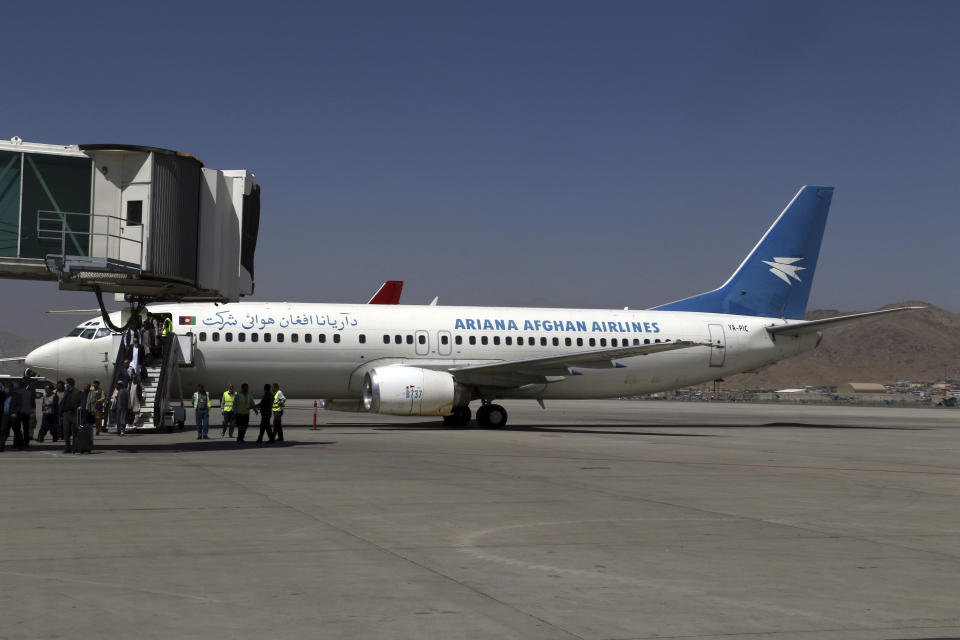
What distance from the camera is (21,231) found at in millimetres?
18484

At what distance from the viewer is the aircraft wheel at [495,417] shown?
29344 millimetres

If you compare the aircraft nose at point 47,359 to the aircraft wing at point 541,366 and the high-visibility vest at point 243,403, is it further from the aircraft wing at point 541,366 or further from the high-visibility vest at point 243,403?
the aircraft wing at point 541,366

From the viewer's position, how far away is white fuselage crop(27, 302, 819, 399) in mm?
27297


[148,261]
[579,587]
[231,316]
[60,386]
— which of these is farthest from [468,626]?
[231,316]

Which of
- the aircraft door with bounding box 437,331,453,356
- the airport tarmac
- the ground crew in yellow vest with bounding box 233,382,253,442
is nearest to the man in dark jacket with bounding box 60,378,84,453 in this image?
the airport tarmac

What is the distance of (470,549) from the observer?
27.8 ft

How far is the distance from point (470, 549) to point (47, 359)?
2216cm

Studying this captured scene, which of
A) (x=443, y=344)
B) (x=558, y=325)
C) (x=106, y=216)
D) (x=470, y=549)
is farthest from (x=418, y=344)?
(x=470, y=549)

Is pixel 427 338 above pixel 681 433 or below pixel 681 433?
above

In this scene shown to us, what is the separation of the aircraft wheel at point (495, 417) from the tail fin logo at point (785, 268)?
41.3ft

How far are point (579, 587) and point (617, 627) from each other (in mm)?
1142

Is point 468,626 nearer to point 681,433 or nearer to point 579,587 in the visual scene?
point 579,587

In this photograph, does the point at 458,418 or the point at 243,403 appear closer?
the point at 243,403

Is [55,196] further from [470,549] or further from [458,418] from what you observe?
[458,418]
